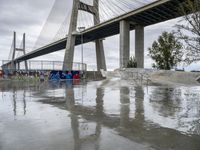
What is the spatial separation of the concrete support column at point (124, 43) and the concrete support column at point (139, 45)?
2403mm

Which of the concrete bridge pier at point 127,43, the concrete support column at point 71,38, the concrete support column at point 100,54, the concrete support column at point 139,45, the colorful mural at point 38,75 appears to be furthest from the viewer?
the concrete support column at point 100,54

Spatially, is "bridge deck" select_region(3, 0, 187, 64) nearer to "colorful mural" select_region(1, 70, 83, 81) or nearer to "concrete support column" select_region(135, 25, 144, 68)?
"concrete support column" select_region(135, 25, 144, 68)

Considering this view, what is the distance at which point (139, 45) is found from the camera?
4606 centimetres

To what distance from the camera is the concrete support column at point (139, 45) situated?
45969 mm

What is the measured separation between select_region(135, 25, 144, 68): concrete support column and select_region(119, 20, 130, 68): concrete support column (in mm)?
2403

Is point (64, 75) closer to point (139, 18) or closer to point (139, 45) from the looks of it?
point (139, 45)

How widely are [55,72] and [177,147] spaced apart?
40.1 metres

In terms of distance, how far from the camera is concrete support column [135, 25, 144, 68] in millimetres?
45969

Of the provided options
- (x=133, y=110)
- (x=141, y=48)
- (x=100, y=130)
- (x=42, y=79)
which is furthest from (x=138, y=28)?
(x=100, y=130)

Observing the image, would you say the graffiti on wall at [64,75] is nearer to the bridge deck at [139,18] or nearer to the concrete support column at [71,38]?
the concrete support column at [71,38]

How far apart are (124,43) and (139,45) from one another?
3563 millimetres

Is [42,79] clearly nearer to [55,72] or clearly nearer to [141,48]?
[55,72]

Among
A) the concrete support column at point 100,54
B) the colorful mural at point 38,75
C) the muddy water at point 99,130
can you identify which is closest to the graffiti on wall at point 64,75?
the colorful mural at point 38,75

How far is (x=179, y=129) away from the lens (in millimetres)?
5941
